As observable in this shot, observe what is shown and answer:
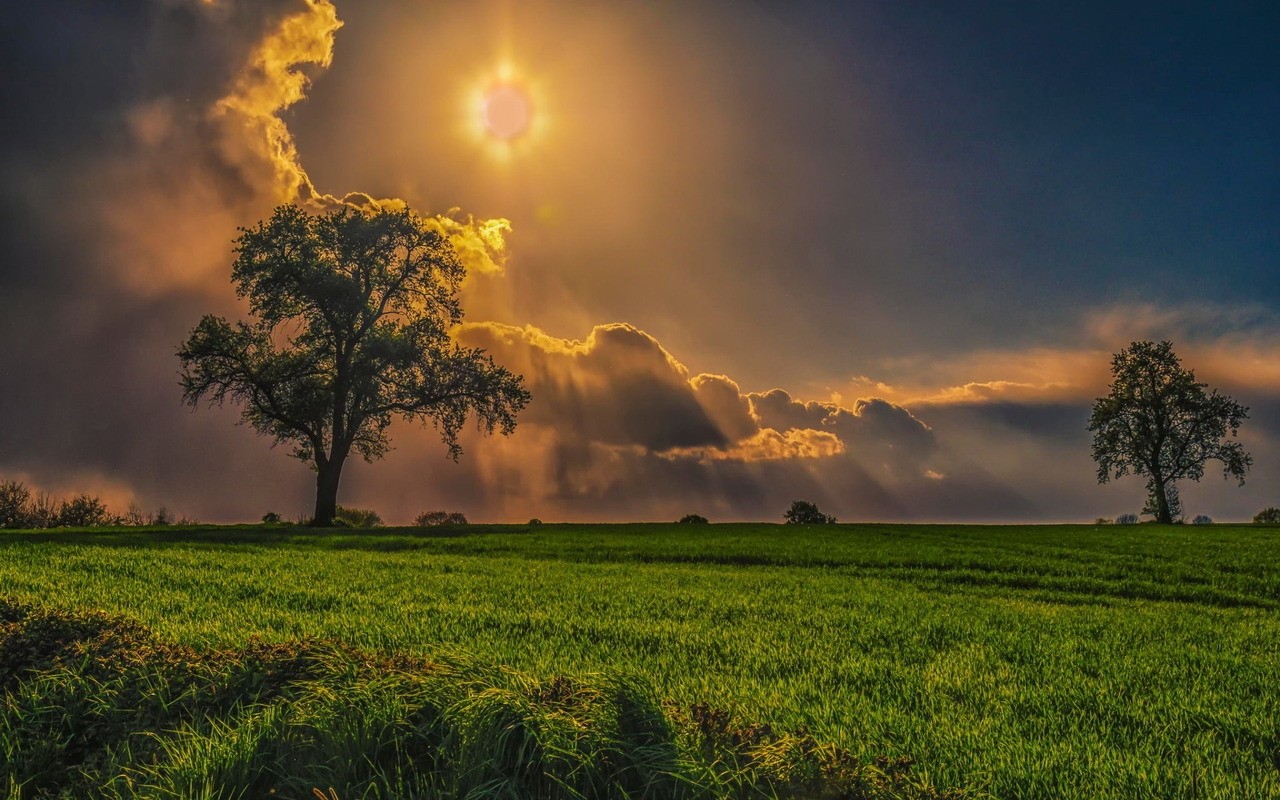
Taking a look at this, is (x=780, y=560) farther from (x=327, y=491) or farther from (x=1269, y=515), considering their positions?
(x=1269, y=515)

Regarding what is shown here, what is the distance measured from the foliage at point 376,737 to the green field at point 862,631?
0.71 m

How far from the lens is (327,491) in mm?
36375

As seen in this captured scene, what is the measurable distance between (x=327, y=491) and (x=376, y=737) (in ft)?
117

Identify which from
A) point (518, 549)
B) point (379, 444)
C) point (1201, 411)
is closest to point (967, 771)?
point (518, 549)

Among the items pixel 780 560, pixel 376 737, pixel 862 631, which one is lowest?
pixel 780 560

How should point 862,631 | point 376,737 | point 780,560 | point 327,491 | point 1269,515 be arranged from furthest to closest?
point 1269,515
point 327,491
point 780,560
point 862,631
point 376,737

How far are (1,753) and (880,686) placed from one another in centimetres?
659

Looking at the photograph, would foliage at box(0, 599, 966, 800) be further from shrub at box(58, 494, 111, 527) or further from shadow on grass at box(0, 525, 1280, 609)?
shrub at box(58, 494, 111, 527)

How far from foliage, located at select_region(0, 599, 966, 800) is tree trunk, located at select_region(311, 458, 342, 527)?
32.6 m

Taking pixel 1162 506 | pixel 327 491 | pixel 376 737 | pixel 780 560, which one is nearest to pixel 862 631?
pixel 376 737

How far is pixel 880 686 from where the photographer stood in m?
6.44

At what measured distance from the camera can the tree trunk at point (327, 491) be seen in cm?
3600

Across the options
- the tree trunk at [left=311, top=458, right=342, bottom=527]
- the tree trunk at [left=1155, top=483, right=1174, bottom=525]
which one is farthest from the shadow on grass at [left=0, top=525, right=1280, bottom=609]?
the tree trunk at [left=1155, top=483, right=1174, bottom=525]

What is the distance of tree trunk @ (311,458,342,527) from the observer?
36.0m
